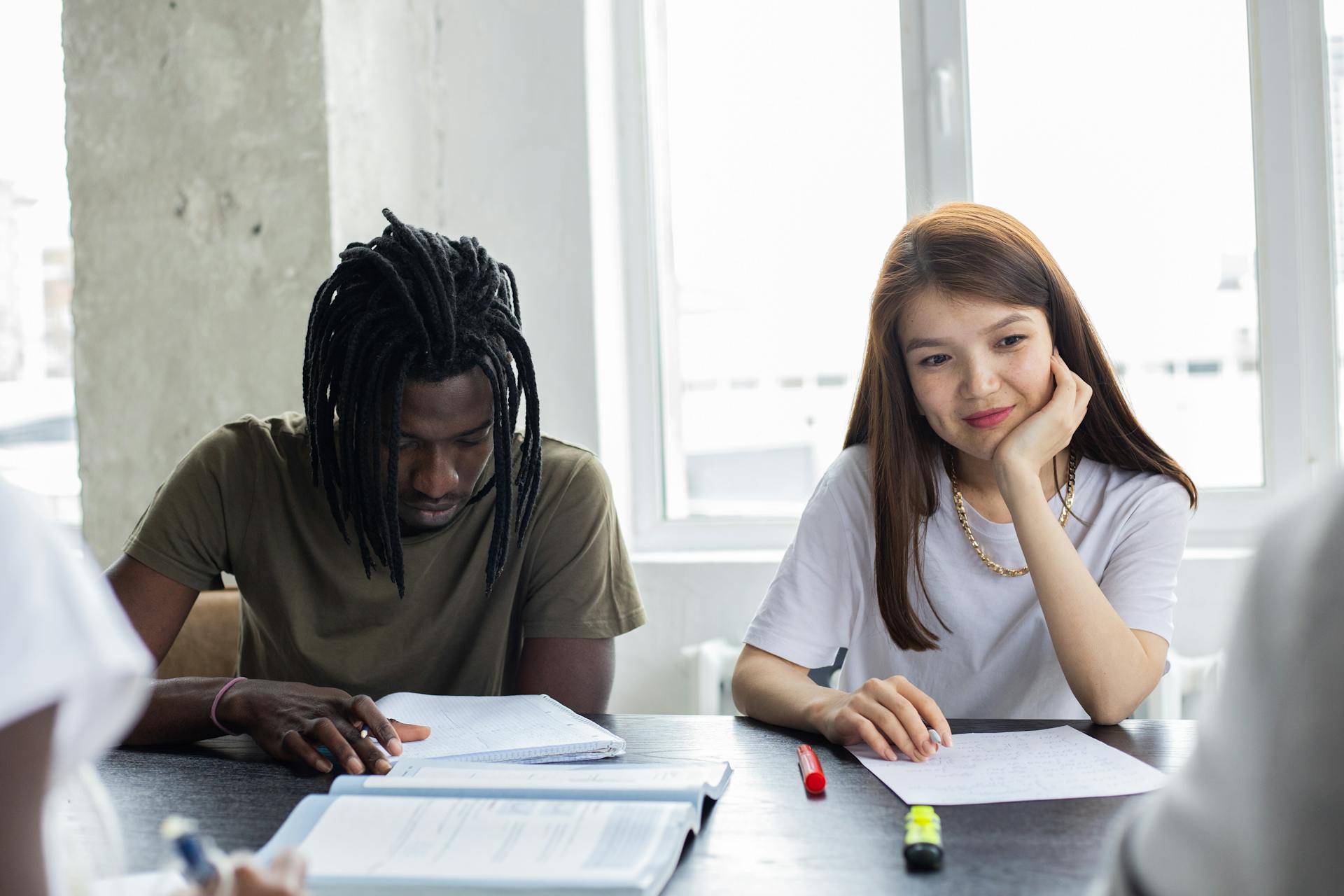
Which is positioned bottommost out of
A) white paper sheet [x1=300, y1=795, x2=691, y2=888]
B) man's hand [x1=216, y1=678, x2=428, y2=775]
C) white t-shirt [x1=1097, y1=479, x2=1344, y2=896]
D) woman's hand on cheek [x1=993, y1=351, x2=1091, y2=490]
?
white paper sheet [x1=300, y1=795, x2=691, y2=888]

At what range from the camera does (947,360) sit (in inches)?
57.9

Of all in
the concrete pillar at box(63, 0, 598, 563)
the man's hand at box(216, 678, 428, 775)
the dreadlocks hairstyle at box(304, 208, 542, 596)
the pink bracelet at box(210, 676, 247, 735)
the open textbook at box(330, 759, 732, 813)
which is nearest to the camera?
the open textbook at box(330, 759, 732, 813)

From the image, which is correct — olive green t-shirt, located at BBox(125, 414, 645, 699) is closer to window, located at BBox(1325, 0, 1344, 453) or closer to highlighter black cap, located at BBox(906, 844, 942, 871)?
highlighter black cap, located at BBox(906, 844, 942, 871)

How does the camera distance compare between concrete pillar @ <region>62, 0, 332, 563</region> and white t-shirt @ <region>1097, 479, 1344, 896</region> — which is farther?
concrete pillar @ <region>62, 0, 332, 563</region>

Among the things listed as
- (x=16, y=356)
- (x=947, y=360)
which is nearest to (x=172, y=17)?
(x=16, y=356)

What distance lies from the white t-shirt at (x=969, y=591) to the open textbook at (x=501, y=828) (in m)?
0.49

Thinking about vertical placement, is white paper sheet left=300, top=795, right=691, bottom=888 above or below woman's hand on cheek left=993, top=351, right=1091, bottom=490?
below

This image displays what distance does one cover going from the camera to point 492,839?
0.87 metres

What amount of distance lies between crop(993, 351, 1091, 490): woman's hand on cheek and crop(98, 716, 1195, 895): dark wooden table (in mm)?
339

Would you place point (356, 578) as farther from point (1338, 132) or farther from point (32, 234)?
point (1338, 132)

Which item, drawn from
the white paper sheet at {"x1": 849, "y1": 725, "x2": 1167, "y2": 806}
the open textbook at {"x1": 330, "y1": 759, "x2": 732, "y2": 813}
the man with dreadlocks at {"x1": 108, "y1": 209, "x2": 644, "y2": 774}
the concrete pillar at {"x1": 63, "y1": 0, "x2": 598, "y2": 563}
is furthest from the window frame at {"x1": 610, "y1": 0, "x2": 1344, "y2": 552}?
the open textbook at {"x1": 330, "y1": 759, "x2": 732, "y2": 813}

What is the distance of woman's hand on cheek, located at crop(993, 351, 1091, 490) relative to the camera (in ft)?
4.68

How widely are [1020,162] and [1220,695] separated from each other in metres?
2.10

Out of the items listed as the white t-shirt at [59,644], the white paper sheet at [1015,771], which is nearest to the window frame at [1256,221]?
the white paper sheet at [1015,771]
